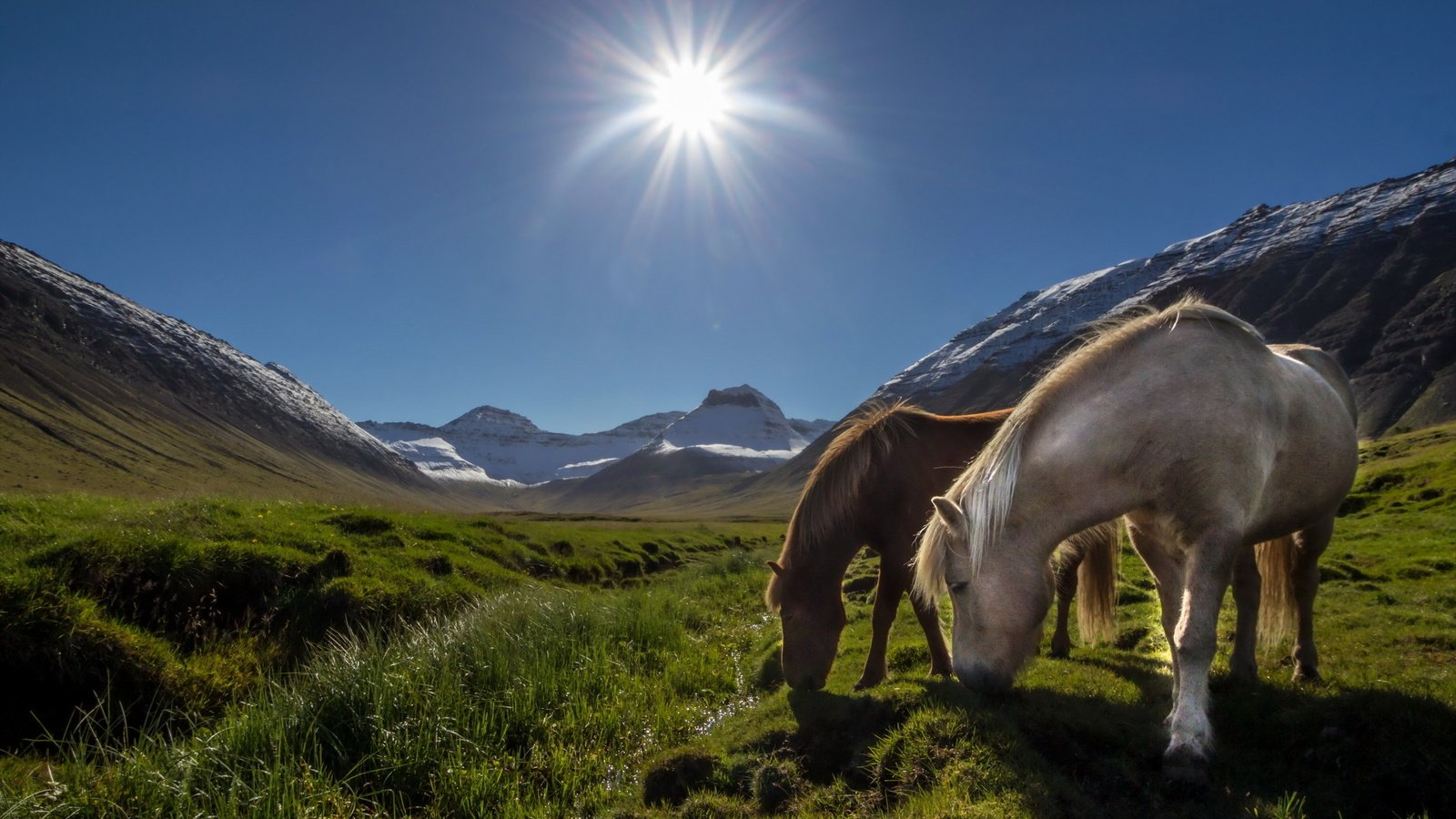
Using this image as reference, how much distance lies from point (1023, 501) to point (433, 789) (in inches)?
177

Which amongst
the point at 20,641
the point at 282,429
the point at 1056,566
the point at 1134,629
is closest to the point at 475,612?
the point at 20,641

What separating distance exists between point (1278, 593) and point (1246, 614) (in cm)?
86

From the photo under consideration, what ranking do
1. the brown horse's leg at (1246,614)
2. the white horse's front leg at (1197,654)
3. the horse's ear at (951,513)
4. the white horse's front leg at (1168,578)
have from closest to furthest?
the white horse's front leg at (1197,654) < the white horse's front leg at (1168,578) < the horse's ear at (951,513) < the brown horse's leg at (1246,614)

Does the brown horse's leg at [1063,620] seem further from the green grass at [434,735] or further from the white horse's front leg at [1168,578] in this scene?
the green grass at [434,735]

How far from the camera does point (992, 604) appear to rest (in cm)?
374

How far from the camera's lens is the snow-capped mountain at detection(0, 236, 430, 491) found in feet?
294

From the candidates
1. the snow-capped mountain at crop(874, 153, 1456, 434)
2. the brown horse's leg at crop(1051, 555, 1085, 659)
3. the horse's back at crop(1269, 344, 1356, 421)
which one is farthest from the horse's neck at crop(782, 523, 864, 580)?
the snow-capped mountain at crop(874, 153, 1456, 434)

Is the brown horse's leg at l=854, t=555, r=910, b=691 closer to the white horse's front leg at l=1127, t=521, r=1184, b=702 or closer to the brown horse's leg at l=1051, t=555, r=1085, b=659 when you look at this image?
the brown horse's leg at l=1051, t=555, r=1085, b=659

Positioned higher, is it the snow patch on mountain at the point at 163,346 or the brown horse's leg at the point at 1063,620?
the snow patch on mountain at the point at 163,346

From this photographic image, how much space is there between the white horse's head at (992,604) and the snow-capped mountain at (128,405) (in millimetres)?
83424

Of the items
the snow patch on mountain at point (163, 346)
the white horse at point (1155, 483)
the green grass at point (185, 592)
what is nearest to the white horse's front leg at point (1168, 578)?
the white horse at point (1155, 483)

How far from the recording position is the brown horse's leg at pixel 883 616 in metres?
5.90

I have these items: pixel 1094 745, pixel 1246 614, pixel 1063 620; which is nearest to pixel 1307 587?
pixel 1246 614

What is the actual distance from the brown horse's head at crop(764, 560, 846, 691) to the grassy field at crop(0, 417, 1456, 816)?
1.37 ft
